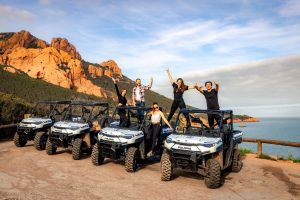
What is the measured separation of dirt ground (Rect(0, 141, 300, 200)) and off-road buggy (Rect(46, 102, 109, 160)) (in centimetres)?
50

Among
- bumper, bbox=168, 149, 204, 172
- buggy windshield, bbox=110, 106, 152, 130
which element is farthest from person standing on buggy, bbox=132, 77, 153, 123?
bumper, bbox=168, 149, 204, 172

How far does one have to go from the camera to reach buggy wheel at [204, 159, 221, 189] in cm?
806

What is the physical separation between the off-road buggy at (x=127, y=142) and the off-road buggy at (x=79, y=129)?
3.97 feet

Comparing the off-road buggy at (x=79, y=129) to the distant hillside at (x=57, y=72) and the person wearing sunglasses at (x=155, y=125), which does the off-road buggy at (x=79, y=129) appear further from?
the distant hillside at (x=57, y=72)

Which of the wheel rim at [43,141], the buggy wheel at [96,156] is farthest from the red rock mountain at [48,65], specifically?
the buggy wheel at [96,156]

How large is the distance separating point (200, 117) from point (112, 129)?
2.81m

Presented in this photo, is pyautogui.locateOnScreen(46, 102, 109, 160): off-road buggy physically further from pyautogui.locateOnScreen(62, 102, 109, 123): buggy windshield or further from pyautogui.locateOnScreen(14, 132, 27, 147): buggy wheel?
pyautogui.locateOnScreen(14, 132, 27, 147): buggy wheel

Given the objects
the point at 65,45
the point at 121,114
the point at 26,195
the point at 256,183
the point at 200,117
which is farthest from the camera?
the point at 65,45

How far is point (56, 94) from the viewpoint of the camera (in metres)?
82.2

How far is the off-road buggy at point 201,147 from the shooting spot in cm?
822

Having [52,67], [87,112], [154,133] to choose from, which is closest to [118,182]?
[154,133]

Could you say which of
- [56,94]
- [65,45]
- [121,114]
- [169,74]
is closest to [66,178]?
[121,114]

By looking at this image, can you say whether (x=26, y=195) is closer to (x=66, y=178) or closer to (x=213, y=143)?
(x=66, y=178)

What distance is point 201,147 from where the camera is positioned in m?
8.32
